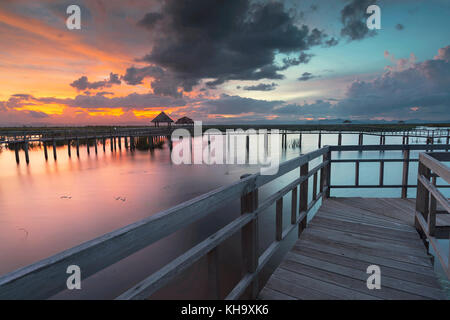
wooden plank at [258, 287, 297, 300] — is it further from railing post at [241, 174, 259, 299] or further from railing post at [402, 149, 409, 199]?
railing post at [402, 149, 409, 199]

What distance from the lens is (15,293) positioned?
0.75m

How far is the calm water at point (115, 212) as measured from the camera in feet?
19.1

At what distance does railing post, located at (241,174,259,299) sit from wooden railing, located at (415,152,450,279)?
1829 mm

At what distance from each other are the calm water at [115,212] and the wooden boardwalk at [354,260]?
300 cm

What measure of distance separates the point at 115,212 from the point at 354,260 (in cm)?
950

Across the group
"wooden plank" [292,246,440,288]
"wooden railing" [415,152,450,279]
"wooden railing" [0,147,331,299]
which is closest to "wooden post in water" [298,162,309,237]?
"wooden plank" [292,246,440,288]

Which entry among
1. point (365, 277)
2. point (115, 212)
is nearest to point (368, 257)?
point (365, 277)

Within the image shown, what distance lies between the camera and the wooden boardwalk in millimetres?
2342

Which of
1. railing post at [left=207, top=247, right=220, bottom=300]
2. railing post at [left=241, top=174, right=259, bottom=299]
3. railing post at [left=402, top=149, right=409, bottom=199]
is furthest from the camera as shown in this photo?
railing post at [left=402, top=149, right=409, bottom=199]

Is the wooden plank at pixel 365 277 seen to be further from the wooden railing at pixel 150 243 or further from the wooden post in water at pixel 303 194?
the wooden post in water at pixel 303 194

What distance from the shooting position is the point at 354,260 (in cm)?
289

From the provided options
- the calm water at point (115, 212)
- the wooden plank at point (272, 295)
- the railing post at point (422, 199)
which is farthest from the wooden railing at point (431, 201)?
the calm water at point (115, 212)
